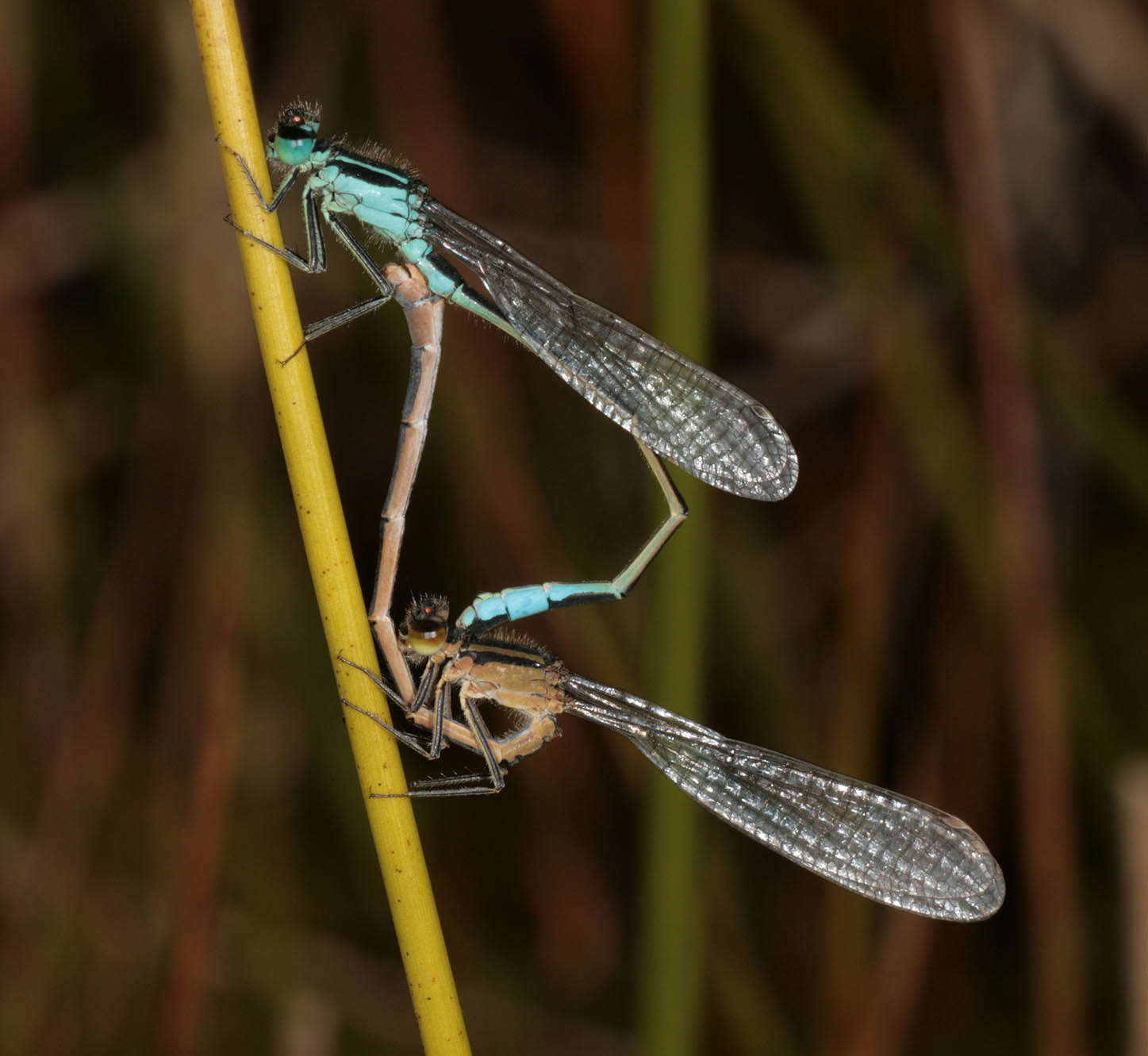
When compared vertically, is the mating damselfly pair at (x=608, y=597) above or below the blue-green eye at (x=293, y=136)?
below

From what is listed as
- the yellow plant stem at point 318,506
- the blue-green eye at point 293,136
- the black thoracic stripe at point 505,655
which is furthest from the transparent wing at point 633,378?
the yellow plant stem at point 318,506

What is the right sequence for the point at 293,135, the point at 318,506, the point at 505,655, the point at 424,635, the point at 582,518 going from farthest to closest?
the point at 582,518, the point at 505,655, the point at 424,635, the point at 293,135, the point at 318,506

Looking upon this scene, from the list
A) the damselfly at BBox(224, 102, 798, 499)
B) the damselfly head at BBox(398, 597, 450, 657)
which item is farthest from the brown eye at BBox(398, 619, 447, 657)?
the damselfly at BBox(224, 102, 798, 499)

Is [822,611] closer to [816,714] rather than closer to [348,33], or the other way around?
[816,714]

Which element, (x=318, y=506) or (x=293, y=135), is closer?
(x=318, y=506)

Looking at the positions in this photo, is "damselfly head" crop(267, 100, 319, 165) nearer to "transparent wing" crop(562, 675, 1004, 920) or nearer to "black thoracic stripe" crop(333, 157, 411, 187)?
"black thoracic stripe" crop(333, 157, 411, 187)

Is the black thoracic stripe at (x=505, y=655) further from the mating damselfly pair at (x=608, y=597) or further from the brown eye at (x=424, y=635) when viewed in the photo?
the brown eye at (x=424, y=635)

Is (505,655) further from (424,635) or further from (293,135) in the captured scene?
(293,135)

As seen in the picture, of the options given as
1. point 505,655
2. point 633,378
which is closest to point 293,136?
point 633,378
